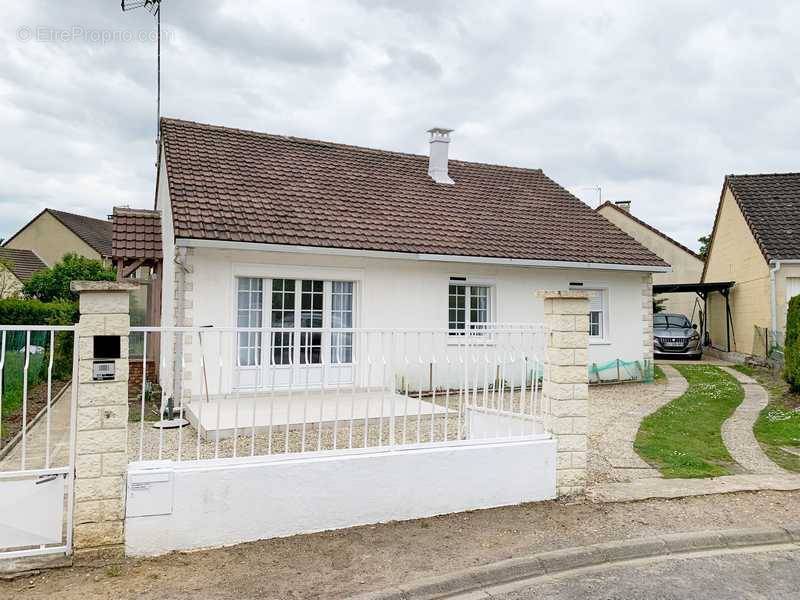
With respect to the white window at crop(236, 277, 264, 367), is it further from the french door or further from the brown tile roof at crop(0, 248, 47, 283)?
the brown tile roof at crop(0, 248, 47, 283)

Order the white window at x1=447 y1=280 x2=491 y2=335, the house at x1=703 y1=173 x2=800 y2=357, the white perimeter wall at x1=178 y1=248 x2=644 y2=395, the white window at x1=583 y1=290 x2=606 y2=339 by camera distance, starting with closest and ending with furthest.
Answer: the white perimeter wall at x1=178 y1=248 x2=644 y2=395, the white window at x1=447 y1=280 x2=491 y2=335, the white window at x1=583 y1=290 x2=606 y2=339, the house at x1=703 y1=173 x2=800 y2=357

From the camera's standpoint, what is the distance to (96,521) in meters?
4.20

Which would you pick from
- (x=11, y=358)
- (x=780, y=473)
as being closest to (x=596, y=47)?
(x=780, y=473)

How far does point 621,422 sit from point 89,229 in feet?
124

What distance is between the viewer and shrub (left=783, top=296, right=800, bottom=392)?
11688mm

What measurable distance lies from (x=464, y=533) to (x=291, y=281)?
7.09 meters

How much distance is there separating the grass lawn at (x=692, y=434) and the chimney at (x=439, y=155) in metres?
8.04

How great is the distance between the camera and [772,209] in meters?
19.5

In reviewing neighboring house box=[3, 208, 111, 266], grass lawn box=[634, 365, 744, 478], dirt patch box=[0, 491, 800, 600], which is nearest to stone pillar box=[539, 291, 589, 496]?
dirt patch box=[0, 491, 800, 600]

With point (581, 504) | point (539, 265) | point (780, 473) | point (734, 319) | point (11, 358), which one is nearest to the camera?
point (581, 504)

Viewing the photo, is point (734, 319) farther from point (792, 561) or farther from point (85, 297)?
point (85, 297)

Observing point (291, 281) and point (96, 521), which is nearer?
point (96, 521)

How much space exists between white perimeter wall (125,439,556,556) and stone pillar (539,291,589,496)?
6.4 inches

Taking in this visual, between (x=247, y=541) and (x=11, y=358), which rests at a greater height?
(x=11, y=358)
